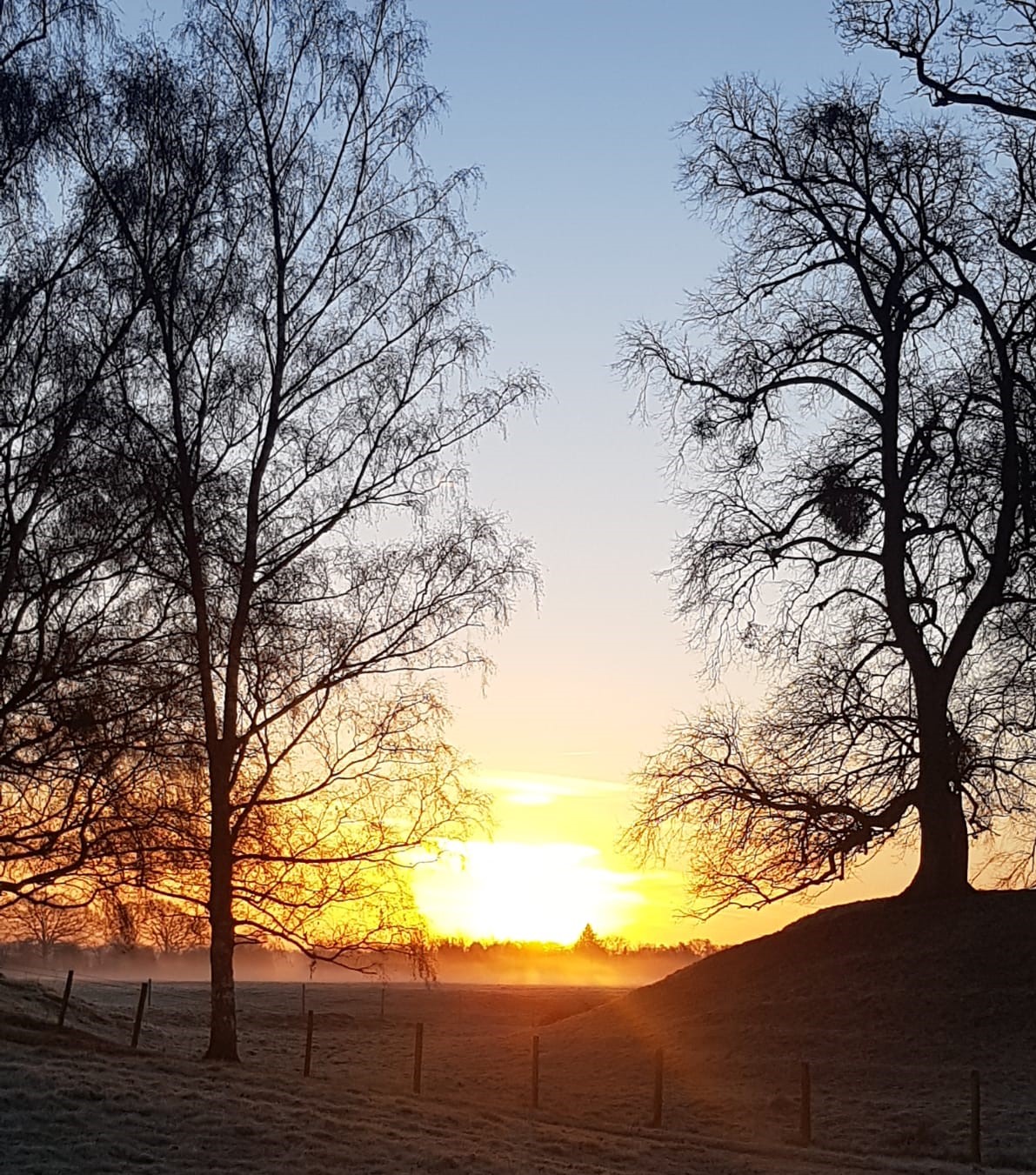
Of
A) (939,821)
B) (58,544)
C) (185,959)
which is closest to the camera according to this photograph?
(58,544)

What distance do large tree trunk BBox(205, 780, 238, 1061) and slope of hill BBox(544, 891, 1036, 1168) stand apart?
6.90 m

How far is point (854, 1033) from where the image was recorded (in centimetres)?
2539

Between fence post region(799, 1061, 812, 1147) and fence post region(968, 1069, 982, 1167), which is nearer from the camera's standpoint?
fence post region(968, 1069, 982, 1167)

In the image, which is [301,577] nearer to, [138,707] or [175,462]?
[175,462]

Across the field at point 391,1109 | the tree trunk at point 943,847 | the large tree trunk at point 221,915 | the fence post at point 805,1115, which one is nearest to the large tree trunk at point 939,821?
the tree trunk at point 943,847

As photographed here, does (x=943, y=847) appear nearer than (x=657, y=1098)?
No

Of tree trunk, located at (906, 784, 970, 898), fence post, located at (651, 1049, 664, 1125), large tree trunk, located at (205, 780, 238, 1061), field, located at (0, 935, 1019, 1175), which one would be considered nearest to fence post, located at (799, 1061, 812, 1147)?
field, located at (0, 935, 1019, 1175)

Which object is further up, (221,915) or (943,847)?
(943,847)

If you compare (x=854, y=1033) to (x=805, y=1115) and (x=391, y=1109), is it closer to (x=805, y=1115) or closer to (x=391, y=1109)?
(x=805, y=1115)

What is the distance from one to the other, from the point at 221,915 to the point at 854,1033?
40.5 feet

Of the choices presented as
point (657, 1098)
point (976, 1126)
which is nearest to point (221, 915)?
point (657, 1098)

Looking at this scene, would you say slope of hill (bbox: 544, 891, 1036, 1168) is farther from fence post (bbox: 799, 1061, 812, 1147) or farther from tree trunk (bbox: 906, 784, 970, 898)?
tree trunk (bbox: 906, 784, 970, 898)

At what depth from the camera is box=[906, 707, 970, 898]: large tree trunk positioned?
94.4ft

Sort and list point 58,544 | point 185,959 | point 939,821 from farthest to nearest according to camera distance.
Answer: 1. point 185,959
2. point 939,821
3. point 58,544
